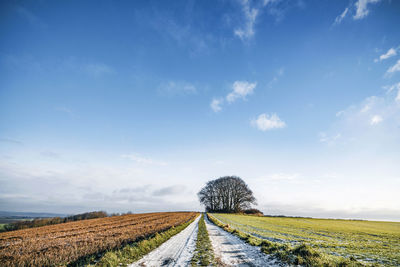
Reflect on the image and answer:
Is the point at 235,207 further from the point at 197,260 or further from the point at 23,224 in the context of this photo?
the point at 197,260

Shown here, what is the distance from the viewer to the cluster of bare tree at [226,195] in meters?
68.4

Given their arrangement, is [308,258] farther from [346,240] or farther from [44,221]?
[44,221]

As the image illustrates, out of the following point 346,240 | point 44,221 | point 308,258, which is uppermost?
point 308,258

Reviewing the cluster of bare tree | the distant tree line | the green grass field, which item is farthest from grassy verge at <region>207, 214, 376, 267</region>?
the cluster of bare tree

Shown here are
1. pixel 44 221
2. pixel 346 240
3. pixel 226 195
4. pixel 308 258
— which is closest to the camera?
pixel 308 258

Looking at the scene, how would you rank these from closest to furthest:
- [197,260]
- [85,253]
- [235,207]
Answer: [197,260] → [85,253] → [235,207]

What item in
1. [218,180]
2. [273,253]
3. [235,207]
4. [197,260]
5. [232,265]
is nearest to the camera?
[232,265]

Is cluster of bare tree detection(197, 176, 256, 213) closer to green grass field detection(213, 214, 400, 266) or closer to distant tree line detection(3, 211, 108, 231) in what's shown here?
distant tree line detection(3, 211, 108, 231)

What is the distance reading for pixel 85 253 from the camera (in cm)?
1047

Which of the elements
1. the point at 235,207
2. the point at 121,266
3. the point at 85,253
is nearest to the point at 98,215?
the point at 235,207

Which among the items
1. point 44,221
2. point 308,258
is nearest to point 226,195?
point 44,221

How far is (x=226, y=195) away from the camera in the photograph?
72.1m

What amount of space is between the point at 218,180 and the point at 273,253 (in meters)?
67.4

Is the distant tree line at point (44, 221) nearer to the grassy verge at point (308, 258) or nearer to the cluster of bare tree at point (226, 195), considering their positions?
the cluster of bare tree at point (226, 195)
